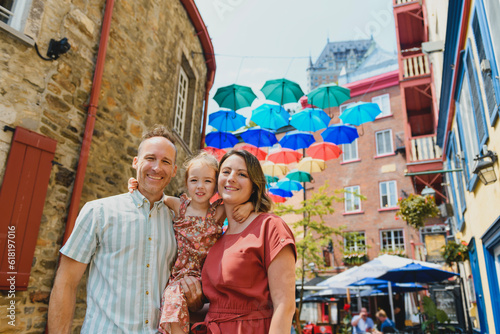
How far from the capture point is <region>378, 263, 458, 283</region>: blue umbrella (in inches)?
368

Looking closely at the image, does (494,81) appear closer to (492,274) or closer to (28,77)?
(492,274)

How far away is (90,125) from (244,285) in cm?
419

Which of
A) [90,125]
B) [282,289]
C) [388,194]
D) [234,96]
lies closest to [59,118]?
[90,125]

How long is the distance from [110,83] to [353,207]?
17524mm

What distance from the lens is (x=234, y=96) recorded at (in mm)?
8609

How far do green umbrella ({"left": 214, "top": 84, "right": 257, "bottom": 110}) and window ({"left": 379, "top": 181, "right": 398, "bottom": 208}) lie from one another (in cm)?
1391

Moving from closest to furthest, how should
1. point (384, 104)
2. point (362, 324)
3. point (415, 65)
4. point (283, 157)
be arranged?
point (362, 324), point (283, 157), point (415, 65), point (384, 104)

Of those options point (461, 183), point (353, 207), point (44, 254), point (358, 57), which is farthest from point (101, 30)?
point (358, 57)

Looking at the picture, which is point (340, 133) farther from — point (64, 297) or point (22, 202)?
point (64, 297)

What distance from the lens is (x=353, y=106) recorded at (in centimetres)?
896

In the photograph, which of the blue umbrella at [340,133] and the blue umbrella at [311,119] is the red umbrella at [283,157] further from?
the blue umbrella at [311,119]

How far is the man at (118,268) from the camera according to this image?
6.51ft

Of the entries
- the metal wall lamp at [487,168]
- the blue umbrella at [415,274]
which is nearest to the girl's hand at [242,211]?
the metal wall lamp at [487,168]

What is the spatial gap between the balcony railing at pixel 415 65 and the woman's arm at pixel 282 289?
14974 mm
